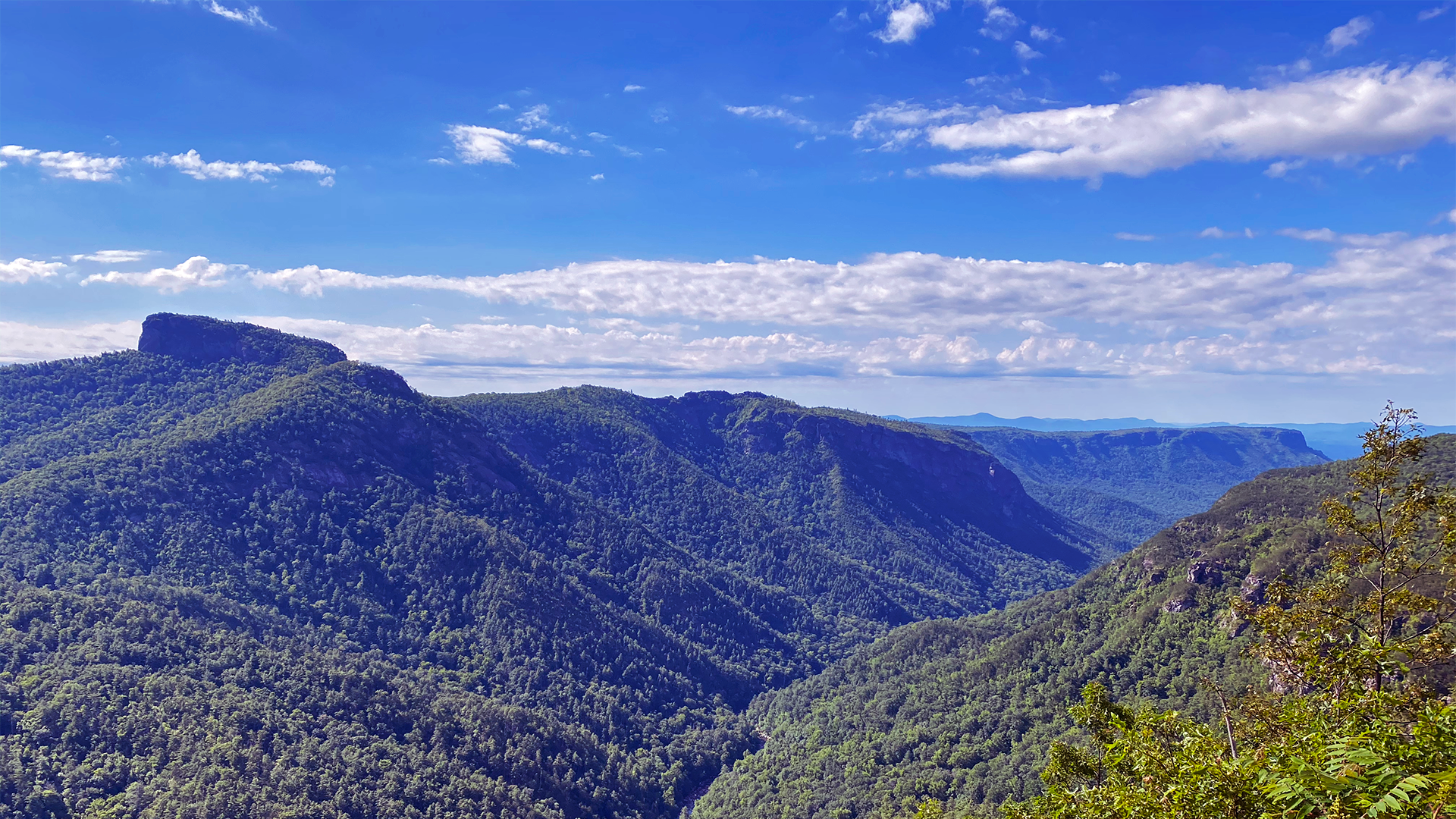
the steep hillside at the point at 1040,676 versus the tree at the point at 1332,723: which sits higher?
the tree at the point at 1332,723

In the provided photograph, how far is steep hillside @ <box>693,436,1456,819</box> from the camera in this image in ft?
420

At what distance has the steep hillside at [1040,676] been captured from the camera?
420ft

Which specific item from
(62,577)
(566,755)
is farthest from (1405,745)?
(62,577)

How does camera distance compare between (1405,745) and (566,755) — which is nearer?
(1405,745)

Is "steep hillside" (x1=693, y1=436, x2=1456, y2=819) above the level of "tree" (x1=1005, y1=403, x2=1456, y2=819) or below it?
below

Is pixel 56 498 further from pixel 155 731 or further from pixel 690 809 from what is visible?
pixel 690 809

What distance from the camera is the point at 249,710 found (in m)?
128

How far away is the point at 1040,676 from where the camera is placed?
156000 millimetres

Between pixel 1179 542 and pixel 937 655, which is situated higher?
pixel 1179 542

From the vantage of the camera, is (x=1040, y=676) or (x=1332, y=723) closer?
(x=1332, y=723)

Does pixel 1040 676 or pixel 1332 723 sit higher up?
pixel 1332 723

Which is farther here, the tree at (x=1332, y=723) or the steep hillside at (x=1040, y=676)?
the steep hillside at (x=1040, y=676)

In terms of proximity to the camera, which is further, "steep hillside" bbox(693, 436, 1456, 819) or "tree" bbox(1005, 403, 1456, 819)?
"steep hillside" bbox(693, 436, 1456, 819)

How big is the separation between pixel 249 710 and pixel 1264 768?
152289mm
